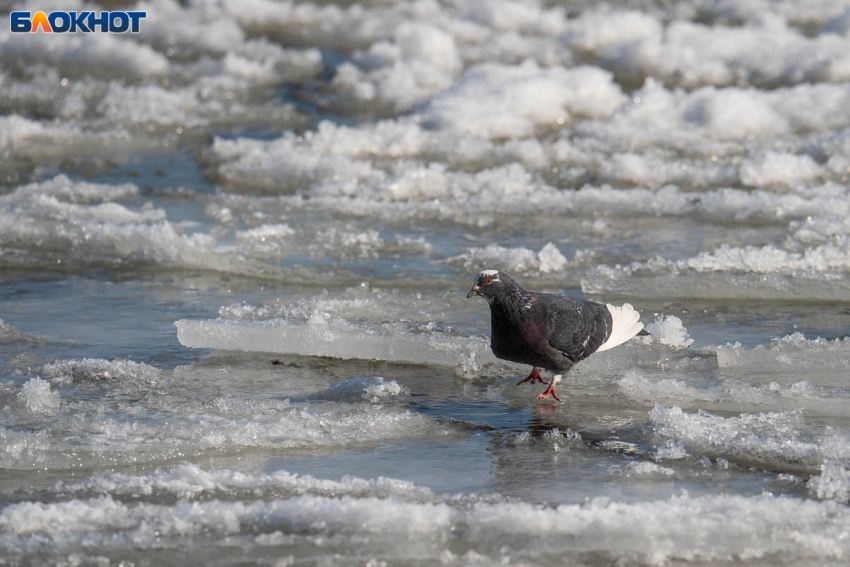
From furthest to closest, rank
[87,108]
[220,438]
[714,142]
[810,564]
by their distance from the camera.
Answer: [87,108]
[714,142]
[220,438]
[810,564]

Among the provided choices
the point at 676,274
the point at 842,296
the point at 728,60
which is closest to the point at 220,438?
the point at 676,274

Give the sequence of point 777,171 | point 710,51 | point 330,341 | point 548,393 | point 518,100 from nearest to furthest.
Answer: point 548,393 < point 330,341 < point 777,171 < point 518,100 < point 710,51

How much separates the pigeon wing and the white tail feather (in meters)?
0.03

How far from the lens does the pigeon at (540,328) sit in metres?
4.91

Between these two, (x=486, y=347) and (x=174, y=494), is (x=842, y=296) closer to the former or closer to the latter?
(x=486, y=347)

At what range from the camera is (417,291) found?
6430 mm

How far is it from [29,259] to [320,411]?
10.3 ft

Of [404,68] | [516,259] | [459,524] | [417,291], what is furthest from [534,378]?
[404,68]

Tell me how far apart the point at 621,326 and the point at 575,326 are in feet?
Answer: 1.00

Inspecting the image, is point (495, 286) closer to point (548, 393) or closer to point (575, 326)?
point (575, 326)

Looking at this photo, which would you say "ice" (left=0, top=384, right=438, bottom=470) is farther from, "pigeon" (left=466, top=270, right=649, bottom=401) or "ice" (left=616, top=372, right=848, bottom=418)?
"ice" (left=616, top=372, right=848, bottom=418)

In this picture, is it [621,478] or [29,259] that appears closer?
[621,478]

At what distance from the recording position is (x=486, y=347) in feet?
17.8

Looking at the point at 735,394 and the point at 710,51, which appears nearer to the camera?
the point at 735,394
